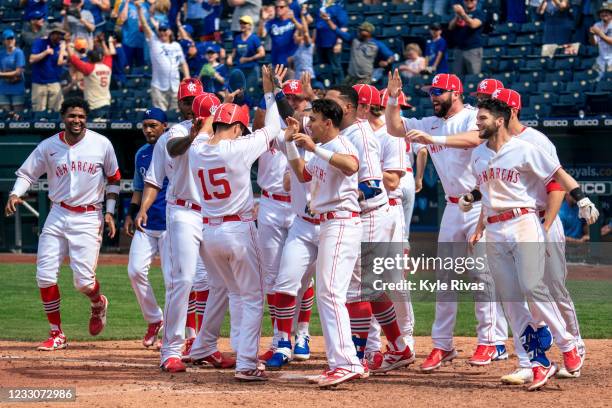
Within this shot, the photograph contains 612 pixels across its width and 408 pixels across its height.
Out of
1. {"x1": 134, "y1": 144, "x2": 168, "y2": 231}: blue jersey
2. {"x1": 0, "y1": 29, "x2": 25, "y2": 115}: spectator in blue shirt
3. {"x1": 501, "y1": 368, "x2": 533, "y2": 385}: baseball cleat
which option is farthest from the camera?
{"x1": 0, "y1": 29, "x2": 25, "y2": 115}: spectator in blue shirt

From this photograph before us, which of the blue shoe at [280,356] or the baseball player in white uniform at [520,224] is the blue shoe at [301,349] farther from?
the baseball player in white uniform at [520,224]

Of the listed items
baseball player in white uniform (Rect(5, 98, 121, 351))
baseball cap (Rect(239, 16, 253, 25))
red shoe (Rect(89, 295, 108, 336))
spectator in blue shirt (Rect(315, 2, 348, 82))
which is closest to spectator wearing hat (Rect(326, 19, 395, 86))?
spectator in blue shirt (Rect(315, 2, 348, 82))

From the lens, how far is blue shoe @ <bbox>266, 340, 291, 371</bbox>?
8.35 meters

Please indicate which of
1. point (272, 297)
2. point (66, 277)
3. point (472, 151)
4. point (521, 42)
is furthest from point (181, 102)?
point (521, 42)

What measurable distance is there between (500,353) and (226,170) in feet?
8.77

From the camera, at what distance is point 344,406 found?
22.2ft

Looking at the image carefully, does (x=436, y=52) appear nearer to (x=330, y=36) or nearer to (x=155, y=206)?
(x=330, y=36)

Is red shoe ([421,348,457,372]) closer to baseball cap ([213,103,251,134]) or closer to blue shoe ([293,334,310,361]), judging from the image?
blue shoe ([293,334,310,361])

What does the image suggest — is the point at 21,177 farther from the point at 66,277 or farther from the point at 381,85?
the point at 381,85

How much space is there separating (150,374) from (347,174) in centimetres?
209

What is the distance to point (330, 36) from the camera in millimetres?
18031

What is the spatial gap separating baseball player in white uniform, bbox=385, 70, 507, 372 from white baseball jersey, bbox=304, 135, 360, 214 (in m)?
0.94

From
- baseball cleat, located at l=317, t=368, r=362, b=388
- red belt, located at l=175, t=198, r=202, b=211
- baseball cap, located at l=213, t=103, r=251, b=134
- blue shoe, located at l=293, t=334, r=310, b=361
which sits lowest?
blue shoe, located at l=293, t=334, r=310, b=361

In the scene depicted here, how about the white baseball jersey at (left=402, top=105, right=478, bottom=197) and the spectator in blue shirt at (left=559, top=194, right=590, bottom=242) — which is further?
the spectator in blue shirt at (left=559, top=194, right=590, bottom=242)
